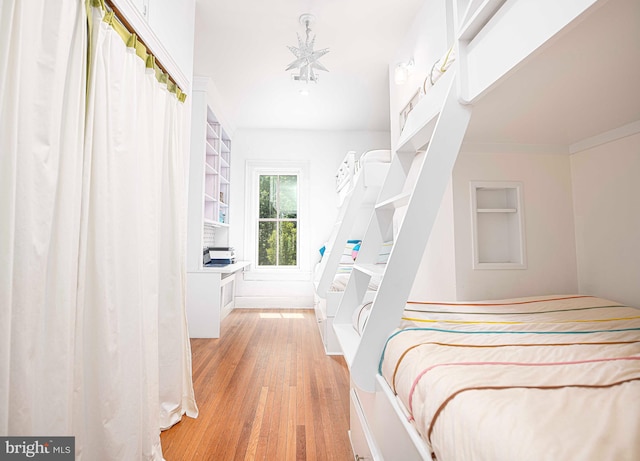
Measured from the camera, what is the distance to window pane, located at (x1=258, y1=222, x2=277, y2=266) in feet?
17.4

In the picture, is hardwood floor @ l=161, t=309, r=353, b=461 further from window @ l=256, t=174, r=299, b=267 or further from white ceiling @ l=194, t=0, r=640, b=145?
window @ l=256, t=174, r=299, b=267

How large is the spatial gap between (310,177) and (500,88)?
4.33 meters

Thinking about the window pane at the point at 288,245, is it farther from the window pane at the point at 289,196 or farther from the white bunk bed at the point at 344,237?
the white bunk bed at the point at 344,237

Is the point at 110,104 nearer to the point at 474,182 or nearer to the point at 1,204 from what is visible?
Result: the point at 1,204

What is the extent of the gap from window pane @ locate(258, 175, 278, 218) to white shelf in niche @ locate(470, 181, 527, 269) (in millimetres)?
3820

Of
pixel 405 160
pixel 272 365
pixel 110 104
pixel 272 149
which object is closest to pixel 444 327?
pixel 405 160

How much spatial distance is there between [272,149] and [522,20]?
4865 millimetres

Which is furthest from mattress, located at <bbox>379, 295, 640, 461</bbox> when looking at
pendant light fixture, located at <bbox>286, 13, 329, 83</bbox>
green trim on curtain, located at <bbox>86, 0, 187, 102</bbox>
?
pendant light fixture, located at <bbox>286, 13, 329, 83</bbox>

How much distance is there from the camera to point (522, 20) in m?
0.71

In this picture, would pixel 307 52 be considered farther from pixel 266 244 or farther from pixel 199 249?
pixel 266 244

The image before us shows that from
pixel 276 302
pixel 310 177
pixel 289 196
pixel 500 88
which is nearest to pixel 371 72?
pixel 310 177

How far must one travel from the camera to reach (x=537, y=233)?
1877 millimetres

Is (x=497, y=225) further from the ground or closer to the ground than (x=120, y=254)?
further from the ground

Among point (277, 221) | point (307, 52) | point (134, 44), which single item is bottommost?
point (277, 221)
